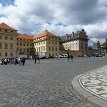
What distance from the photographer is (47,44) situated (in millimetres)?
113125

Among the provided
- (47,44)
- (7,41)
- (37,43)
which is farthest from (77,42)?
(7,41)

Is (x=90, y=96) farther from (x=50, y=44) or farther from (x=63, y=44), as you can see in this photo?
(x=63, y=44)

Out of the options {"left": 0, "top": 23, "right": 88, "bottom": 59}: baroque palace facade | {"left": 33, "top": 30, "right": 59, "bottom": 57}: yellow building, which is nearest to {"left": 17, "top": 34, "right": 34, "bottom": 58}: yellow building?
{"left": 0, "top": 23, "right": 88, "bottom": 59}: baroque palace facade

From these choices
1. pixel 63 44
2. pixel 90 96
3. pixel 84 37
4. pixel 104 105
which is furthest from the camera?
pixel 63 44

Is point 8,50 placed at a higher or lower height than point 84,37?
lower

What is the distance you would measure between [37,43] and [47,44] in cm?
983

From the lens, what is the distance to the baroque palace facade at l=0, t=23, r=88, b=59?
299ft

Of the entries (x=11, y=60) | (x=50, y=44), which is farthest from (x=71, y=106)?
(x=50, y=44)

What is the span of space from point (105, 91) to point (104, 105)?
2.10 m

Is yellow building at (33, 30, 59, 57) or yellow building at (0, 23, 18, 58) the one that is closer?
yellow building at (0, 23, 18, 58)

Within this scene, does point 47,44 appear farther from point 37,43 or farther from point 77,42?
point 77,42

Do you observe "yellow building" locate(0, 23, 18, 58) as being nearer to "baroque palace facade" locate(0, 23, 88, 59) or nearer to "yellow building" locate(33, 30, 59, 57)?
"baroque palace facade" locate(0, 23, 88, 59)

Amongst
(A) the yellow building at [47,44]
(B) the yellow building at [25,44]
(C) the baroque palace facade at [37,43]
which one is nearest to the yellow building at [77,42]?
(C) the baroque palace facade at [37,43]

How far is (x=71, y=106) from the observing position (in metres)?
6.75
